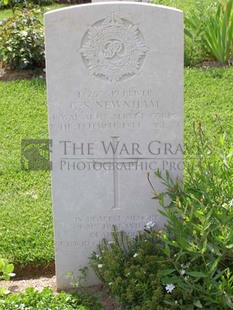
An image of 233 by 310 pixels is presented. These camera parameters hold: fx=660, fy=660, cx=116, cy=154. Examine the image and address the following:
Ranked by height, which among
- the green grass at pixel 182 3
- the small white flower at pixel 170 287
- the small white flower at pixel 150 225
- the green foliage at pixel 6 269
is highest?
the green grass at pixel 182 3

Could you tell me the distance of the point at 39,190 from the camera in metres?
5.14

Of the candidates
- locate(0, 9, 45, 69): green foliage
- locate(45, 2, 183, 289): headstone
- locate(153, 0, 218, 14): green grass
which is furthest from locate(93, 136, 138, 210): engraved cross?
locate(153, 0, 218, 14): green grass

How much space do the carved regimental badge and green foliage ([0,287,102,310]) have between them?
4.19 feet

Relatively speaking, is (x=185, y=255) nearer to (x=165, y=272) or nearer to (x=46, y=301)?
(x=165, y=272)

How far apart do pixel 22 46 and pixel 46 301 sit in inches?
175

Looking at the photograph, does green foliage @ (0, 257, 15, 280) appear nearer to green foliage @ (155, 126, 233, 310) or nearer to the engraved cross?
the engraved cross

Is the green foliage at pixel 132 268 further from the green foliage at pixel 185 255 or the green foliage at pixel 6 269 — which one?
the green foliage at pixel 6 269

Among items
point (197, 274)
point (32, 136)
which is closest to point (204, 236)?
point (197, 274)

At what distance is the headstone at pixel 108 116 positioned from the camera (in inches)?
140

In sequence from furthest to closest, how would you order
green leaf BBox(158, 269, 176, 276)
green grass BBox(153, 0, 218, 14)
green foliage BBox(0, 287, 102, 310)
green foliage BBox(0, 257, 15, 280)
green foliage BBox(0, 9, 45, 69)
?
1. green grass BBox(153, 0, 218, 14)
2. green foliage BBox(0, 9, 45, 69)
3. green foliage BBox(0, 257, 15, 280)
4. green foliage BBox(0, 287, 102, 310)
5. green leaf BBox(158, 269, 176, 276)

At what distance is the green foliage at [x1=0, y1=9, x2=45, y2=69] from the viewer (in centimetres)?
764

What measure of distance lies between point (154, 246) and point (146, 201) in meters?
0.28

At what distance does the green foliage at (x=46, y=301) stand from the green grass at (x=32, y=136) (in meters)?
0.44

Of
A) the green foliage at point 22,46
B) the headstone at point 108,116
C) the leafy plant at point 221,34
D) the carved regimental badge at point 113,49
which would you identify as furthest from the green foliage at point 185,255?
the green foliage at point 22,46
